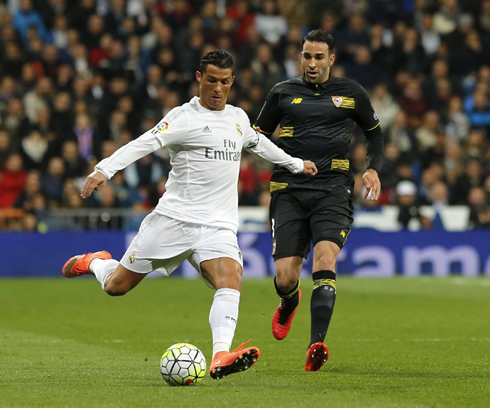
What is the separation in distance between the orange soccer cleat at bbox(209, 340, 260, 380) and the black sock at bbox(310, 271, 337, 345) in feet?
3.51

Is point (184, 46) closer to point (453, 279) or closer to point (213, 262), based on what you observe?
point (453, 279)

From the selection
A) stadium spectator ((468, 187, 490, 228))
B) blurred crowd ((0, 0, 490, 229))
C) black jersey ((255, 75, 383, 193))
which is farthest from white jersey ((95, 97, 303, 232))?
stadium spectator ((468, 187, 490, 228))

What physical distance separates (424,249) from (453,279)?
0.89 meters

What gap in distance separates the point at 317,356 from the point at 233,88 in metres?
13.2

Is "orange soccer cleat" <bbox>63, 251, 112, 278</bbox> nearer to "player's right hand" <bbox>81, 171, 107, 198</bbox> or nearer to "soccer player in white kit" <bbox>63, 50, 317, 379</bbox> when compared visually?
"soccer player in white kit" <bbox>63, 50, 317, 379</bbox>

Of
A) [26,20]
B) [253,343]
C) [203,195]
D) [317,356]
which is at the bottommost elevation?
[253,343]

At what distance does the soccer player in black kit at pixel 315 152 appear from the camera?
7992 mm

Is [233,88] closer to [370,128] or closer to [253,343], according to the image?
[253,343]

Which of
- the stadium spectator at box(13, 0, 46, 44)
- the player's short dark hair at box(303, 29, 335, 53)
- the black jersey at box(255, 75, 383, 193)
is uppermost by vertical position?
the stadium spectator at box(13, 0, 46, 44)

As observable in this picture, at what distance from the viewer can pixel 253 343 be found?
911cm

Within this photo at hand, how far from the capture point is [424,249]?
18.0 m

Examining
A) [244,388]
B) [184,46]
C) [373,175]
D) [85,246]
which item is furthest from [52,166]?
[244,388]

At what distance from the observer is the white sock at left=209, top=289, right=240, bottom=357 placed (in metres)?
6.56

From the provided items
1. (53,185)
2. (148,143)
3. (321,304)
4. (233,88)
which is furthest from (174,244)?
(233,88)
